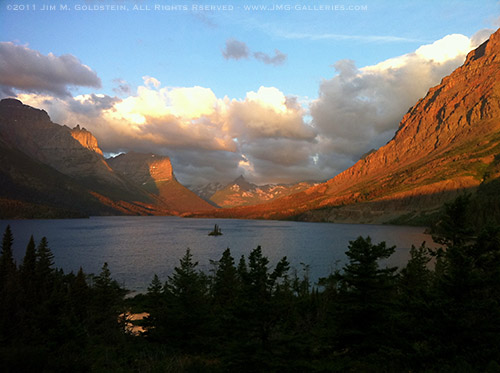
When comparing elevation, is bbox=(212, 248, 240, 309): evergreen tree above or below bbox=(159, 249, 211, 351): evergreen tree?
below

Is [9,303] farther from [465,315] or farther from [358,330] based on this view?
[465,315]

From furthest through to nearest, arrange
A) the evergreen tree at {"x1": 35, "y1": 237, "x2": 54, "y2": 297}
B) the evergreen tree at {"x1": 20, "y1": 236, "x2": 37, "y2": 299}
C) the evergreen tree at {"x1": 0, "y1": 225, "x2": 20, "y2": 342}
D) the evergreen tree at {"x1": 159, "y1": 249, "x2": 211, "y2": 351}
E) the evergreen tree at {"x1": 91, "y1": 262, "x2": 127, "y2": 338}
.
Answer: the evergreen tree at {"x1": 35, "y1": 237, "x2": 54, "y2": 297} → the evergreen tree at {"x1": 20, "y1": 236, "x2": 37, "y2": 299} → the evergreen tree at {"x1": 0, "y1": 225, "x2": 20, "y2": 342} → the evergreen tree at {"x1": 91, "y1": 262, "x2": 127, "y2": 338} → the evergreen tree at {"x1": 159, "y1": 249, "x2": 211, "y2": 351}

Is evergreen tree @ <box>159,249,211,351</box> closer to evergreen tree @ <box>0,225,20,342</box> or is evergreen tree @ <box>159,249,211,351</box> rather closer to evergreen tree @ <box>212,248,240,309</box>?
evergreen tree @ <box>212,248,240,309</box>

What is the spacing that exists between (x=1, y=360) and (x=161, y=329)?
2234 cm

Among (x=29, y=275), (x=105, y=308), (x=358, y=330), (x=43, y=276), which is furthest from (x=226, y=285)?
(x=358, y=330)

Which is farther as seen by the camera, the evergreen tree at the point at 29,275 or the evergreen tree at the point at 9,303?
the evergreen tree at the point at 29,275

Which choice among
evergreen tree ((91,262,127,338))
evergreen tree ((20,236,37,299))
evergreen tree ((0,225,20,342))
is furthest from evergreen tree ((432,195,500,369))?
evergreen tree ((20,236,37,299))

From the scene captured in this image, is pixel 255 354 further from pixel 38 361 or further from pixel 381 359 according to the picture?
pixel 38 361

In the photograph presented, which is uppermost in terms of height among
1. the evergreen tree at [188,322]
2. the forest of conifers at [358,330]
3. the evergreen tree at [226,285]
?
the forest of conifers at [358,330]

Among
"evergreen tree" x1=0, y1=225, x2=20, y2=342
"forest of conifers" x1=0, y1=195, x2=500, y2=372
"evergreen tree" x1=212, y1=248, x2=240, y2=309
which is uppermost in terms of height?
"forest of conifers" x1=0, y1=195, x2=500, y2=372

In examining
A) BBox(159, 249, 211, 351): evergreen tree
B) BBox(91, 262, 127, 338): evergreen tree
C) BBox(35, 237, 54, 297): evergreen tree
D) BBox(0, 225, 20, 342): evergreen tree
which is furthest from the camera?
BBox(35, 237, 54, 297): evergreen tree

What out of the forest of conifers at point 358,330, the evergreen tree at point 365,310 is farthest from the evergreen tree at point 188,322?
the evergreen tree at point 365,310

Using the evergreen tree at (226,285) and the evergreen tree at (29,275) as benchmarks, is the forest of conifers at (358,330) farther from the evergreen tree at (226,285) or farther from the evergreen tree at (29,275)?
the evergreen tree at (29,275)

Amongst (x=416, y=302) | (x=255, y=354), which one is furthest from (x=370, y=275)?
(x=255, y=354)
